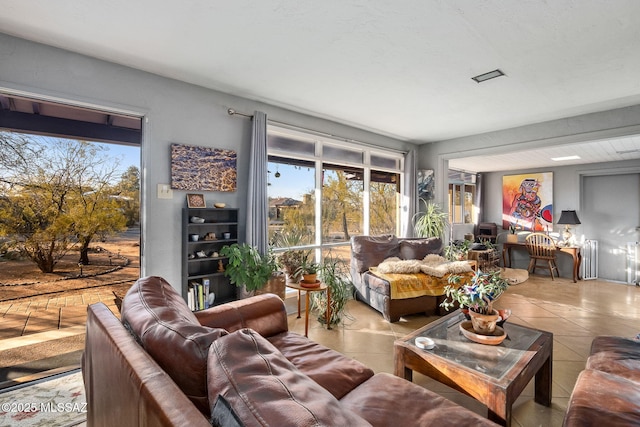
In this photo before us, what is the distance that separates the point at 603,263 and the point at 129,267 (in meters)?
8.43

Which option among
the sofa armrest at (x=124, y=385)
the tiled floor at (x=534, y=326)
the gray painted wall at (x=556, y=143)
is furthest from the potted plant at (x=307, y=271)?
the gray painted wall at (x=556, y=143)

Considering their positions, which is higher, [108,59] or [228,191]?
[108,59]

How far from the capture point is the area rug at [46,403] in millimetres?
1846

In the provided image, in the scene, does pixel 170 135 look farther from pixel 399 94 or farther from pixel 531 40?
pixel 531 40

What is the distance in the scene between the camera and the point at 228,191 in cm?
333

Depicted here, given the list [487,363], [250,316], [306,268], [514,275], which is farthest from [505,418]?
[514,275]

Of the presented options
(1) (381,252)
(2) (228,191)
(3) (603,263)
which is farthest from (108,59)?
(3) (603,263)

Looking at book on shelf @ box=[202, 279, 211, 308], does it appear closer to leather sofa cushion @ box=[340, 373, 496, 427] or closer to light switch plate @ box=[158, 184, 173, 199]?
light switch plate @ box=[158, 184, 173, 199]

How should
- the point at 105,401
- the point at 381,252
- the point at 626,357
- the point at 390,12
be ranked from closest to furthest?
1. the point at 105,401
2. the point at 626,357
3. the point at 390,12
4. the point at 381,252

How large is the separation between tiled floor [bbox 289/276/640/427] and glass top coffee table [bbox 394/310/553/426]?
0.27 meters

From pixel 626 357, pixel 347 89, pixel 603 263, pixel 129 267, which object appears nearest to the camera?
pixel 626 357

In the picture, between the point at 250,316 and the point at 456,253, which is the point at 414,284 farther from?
the point at 250,316

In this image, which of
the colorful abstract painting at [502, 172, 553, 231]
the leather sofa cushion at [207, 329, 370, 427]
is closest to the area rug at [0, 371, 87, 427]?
the leather sofa cushion at [207, 329, 370, 427]

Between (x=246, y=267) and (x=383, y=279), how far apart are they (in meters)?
1.67
